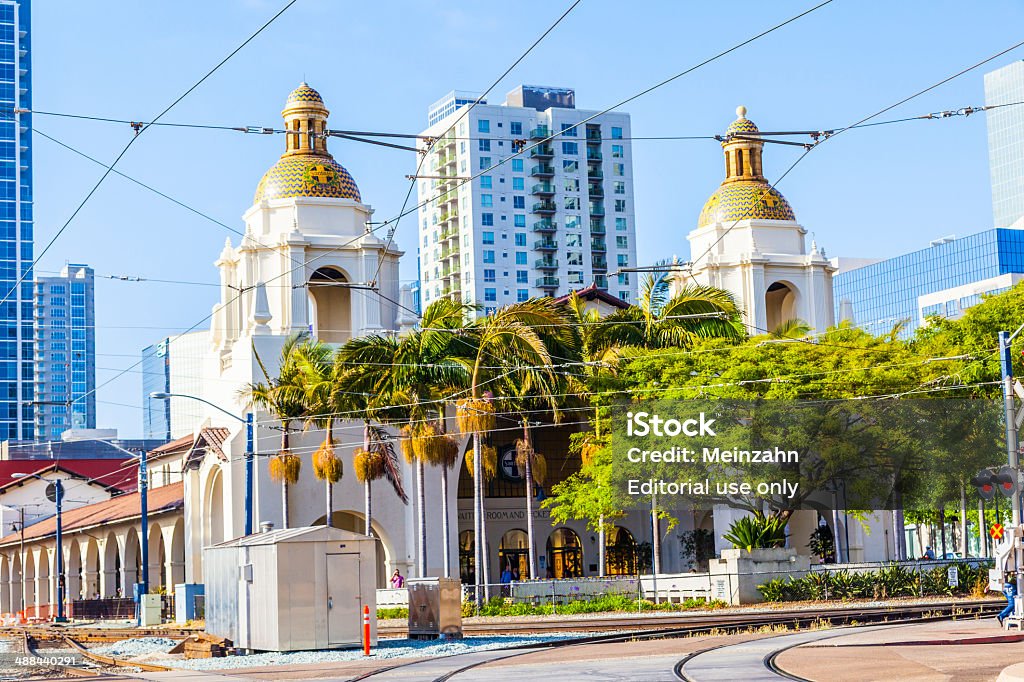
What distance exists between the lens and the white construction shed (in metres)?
30.6

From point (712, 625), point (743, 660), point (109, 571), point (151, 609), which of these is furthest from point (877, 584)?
point (109, 571)

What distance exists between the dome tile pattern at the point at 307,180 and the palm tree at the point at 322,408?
9.46 m

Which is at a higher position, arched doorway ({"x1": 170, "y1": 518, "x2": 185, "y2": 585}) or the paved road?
arched doorway ({"x1": 170, "y1": 518, "x2": 185, "y2": 585})

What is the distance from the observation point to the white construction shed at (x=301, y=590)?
30578 millimetres

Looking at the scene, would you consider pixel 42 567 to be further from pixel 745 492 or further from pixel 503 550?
pixel 745 492

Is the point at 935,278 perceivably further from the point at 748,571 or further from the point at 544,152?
the point at 748,571

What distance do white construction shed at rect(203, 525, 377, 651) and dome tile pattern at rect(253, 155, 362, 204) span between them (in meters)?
32.4

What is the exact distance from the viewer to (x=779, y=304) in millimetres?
71688

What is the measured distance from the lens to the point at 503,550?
222 ft

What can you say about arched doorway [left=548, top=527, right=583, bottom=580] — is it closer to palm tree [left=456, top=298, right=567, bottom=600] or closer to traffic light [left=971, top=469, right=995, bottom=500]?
palm tree [left=456, top=298, right=567, bottom=600]

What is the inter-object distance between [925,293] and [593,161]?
1982 inches

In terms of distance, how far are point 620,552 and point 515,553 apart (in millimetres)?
4672

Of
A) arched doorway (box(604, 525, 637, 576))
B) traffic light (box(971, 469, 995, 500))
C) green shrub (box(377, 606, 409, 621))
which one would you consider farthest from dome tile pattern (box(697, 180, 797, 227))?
traffic light (box(971, 469, 995, 500))

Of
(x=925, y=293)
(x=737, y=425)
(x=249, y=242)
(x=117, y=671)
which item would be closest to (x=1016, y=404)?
(x=737, y=425)
